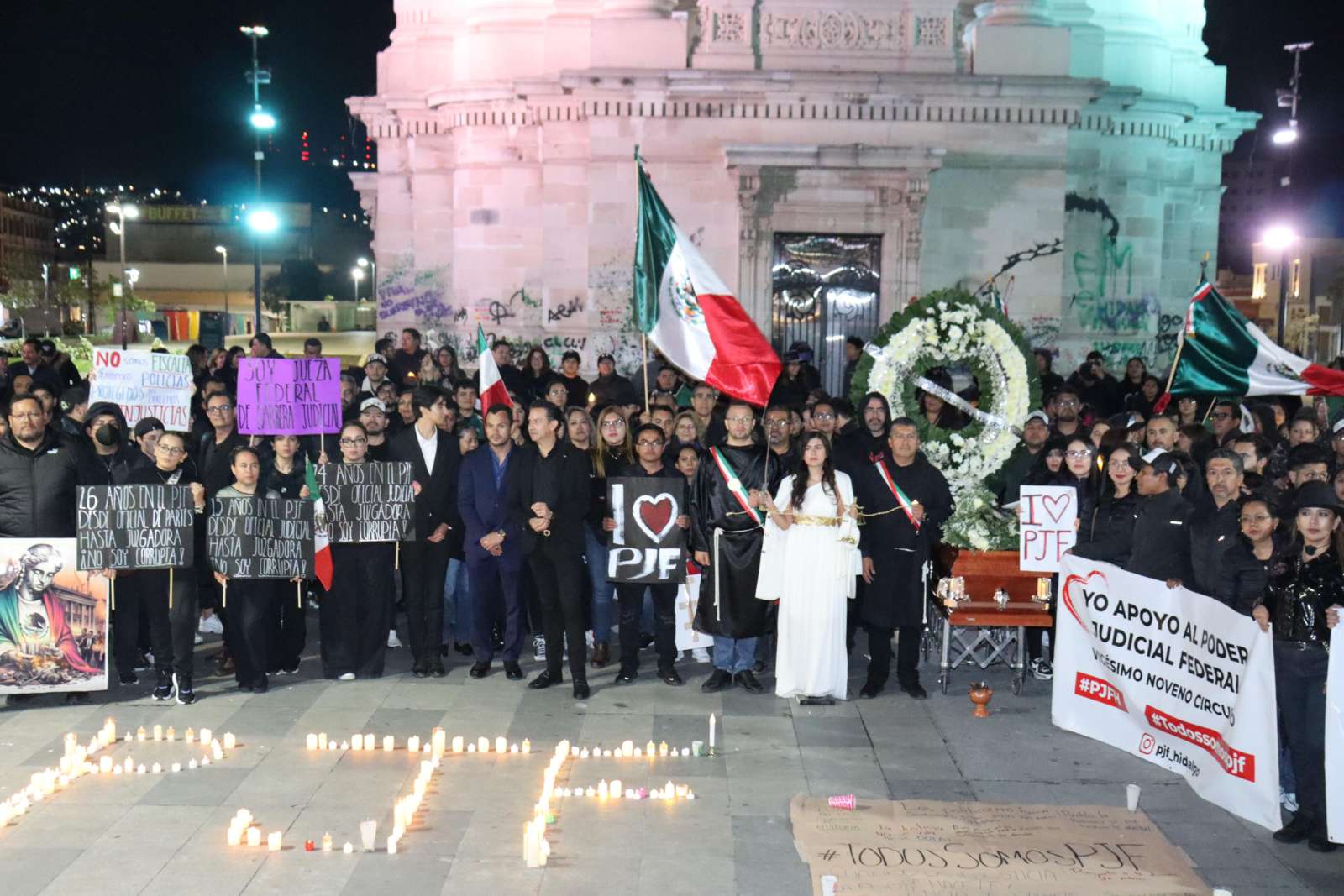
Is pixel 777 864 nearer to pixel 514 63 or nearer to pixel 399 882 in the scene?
pixel 399 882

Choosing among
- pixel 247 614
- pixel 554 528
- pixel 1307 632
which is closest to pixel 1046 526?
pixel 1307 632

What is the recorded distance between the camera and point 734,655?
11.2 metres

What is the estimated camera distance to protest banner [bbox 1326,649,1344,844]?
7723 millimetres

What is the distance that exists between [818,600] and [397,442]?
373 cm

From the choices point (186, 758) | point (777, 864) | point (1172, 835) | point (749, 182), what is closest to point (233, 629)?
point (186, 758)

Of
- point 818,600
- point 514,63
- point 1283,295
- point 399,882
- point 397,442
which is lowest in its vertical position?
point 399,882

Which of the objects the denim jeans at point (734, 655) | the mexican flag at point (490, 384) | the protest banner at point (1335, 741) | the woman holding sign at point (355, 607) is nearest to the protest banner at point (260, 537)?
the woman holding sign at point (355, 607)

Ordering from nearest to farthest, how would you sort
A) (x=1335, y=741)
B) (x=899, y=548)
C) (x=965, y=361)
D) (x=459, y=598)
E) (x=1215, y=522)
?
(x=1335, y=741)
(x=1215, y=522)
(x=899, y=548)
(x=459, y=598)
(x=965, y=361)

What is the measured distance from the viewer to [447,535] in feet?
38.5

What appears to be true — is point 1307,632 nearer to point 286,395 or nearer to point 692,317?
point 692,317

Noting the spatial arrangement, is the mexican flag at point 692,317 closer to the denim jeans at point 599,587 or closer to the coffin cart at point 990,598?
the denim jeans at point 599,587

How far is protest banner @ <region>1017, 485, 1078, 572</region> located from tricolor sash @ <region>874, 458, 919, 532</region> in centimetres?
81

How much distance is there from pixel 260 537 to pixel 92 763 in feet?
7.38

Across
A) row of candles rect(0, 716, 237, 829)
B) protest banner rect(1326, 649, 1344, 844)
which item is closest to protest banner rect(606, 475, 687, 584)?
row of candles rect(0, 716, 237, 829)
